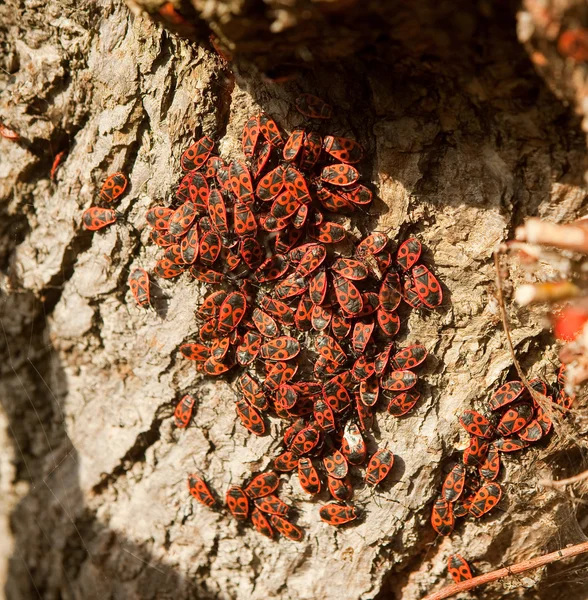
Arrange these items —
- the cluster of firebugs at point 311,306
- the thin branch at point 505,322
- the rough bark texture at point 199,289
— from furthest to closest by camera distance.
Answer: the cluster of firebugs at point 311,306 → the thin branch at point 505,322 → the rough bark texture at point 199,289

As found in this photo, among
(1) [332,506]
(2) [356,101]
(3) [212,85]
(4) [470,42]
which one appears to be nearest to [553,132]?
(4) [470,42]

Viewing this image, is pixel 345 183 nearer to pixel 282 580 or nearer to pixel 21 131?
pixel 21 131

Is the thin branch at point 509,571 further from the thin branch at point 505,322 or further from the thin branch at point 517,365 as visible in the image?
the thin branch at point 505,322

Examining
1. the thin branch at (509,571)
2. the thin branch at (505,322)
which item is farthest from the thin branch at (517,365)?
the thin branch at (509,571)

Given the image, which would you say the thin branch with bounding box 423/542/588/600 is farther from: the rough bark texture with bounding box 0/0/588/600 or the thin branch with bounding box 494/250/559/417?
the thin branch with bounding box 494/250/559/417

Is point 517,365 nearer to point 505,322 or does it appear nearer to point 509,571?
point 505,322

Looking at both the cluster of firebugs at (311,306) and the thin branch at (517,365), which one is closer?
the thin branch at (517,365)
